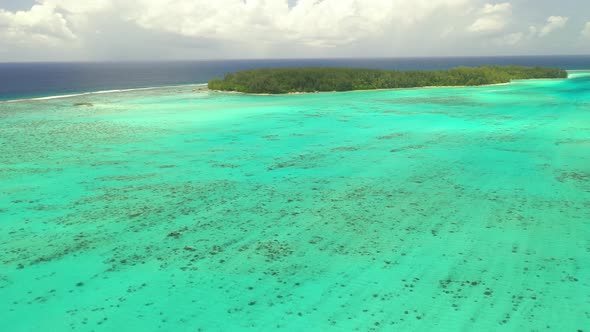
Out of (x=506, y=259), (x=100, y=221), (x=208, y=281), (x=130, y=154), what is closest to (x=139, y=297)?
(x=208, y=281)

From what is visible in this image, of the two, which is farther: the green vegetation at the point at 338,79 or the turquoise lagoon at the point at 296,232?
the green vegetation at the point at 338,79

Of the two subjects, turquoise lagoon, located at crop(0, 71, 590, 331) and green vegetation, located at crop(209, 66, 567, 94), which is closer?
turquoise lagoon, located at crop(0, 71, 590, 331)

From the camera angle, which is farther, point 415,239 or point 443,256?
point 415,239

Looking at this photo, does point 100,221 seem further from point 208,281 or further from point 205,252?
point 208,281

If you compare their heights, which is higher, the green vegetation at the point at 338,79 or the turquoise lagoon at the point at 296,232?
the green vegetation at the point at 338,79
